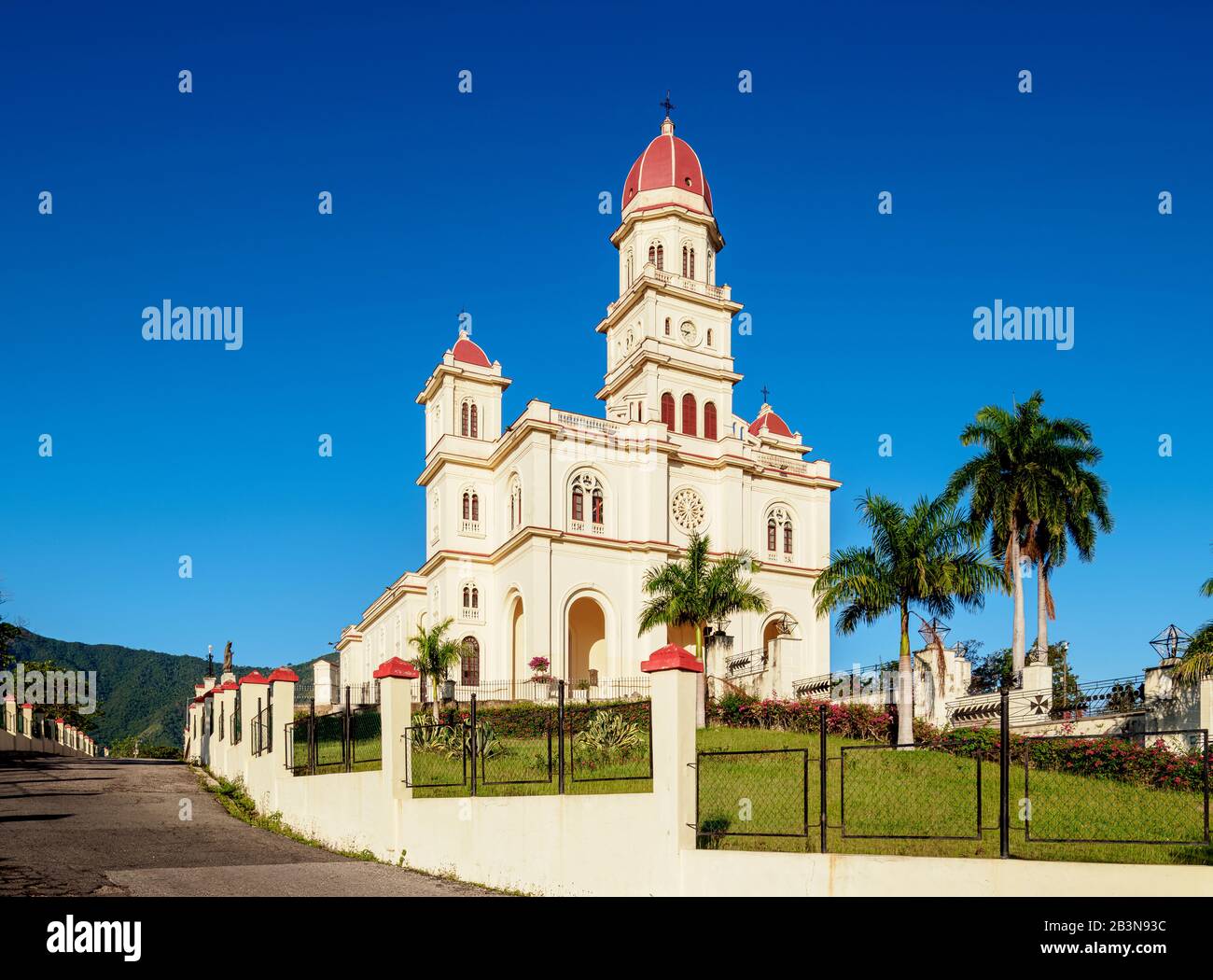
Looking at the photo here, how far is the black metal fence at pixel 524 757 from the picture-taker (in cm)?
1348

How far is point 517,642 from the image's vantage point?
43.4m

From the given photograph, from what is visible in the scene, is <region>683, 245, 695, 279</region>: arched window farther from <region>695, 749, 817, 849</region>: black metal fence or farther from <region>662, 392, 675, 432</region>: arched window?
<region>695, 749, 817, 849</region>: black metal fence

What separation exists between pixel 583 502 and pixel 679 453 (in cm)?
453

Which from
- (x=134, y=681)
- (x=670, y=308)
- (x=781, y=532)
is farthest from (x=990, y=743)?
(x=134, y=681)

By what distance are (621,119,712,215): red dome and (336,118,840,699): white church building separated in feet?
0.32

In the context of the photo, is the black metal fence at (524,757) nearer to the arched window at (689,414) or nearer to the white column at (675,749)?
the white column at (675,749)

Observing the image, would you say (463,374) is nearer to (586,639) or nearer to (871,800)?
(586,639)

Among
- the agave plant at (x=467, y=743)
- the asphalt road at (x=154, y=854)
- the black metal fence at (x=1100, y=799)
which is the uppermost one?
the agave plant at (x=467, y=743)

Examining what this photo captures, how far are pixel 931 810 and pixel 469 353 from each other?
120ft

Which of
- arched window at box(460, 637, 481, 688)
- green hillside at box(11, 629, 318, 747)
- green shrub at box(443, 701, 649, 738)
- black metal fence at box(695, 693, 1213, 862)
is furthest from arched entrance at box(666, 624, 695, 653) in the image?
green hillside at box(11, 629, 318, 747)

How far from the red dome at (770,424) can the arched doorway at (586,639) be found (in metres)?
12.1

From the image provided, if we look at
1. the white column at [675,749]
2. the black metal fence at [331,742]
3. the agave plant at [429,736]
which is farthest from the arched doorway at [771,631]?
the white column at [675,749]

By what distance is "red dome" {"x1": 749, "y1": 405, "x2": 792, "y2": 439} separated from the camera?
50.2 m
